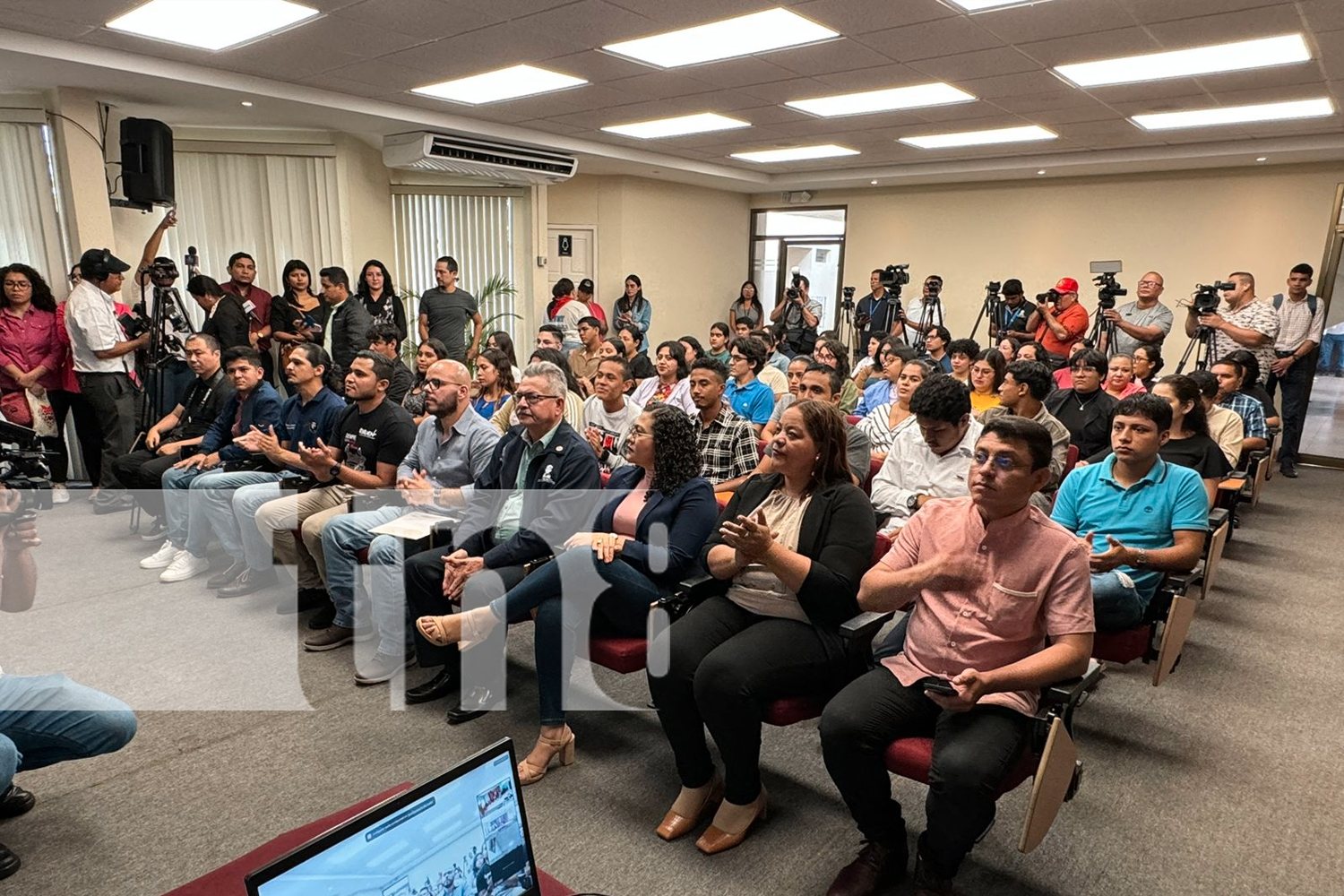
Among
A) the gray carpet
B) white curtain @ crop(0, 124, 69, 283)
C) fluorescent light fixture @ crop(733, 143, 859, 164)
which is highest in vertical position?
fluorescent light fixture @ crop(733, 143, 859, 164)

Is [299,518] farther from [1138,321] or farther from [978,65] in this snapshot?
[1138,321]

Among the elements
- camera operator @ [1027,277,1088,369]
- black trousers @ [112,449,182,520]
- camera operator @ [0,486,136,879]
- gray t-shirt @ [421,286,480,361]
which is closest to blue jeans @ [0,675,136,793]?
camera operator @ [0,486,136,879]

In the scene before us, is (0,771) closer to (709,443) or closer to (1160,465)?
(709,443)

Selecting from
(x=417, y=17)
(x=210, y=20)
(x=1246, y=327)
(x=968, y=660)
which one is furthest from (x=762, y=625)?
(x=1246, y=327)

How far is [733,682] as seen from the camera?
1.99 m

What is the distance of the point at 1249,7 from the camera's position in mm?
3633

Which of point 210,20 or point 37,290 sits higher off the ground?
point 210,20

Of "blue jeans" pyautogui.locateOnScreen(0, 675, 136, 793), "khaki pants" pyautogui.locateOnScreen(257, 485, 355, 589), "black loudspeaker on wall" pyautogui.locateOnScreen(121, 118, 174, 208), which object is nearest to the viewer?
"blue jeans" pyautogui.locateOnScreen(0, 675, 136, 793)

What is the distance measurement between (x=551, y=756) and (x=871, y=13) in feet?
12.1

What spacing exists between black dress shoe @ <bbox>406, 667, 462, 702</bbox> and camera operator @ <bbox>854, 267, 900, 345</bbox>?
241 inches

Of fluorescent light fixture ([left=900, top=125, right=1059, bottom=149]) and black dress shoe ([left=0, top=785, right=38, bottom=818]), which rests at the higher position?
fluorescent light fixture ([left=900, top=125, right=1059, bottom=149])

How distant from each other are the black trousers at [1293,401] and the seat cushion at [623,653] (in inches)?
267

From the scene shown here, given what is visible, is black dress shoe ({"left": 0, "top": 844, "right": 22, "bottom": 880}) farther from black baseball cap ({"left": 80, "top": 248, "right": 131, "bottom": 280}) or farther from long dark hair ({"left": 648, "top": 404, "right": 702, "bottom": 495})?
black baseball cap ({"left": 80, "top": 248, "right": 131, "bottom": 280})

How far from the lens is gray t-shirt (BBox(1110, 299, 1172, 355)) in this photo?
6.40m
